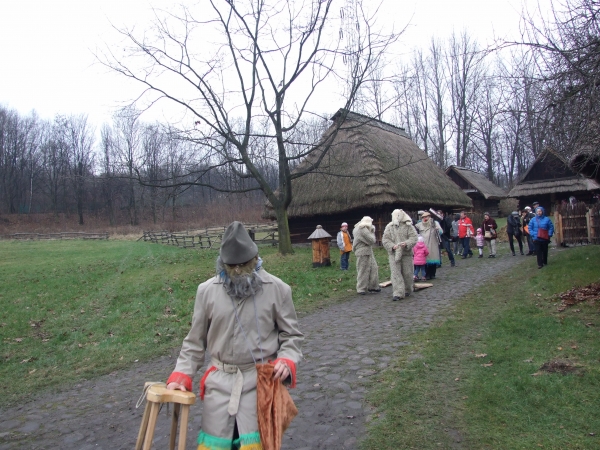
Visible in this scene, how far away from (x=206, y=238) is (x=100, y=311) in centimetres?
2654

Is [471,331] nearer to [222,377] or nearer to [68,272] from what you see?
[222,377]

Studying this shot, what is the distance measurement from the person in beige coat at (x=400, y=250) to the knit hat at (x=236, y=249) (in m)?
7.26

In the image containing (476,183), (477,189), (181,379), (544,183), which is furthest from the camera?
(476,183)

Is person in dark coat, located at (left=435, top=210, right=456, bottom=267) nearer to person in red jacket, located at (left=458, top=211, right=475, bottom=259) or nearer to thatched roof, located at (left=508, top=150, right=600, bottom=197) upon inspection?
person in red jacket, located at (left=458, top=211, right=475, bottom=259)

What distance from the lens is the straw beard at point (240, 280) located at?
9.66ft

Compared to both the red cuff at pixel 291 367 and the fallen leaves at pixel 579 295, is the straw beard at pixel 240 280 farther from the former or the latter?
the fallen leaves at pixel 579 295

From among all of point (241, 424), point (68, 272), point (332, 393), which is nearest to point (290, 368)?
point (241, 424)

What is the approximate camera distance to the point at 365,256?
1100 centimetres

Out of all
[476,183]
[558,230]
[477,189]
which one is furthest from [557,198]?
[558,230]

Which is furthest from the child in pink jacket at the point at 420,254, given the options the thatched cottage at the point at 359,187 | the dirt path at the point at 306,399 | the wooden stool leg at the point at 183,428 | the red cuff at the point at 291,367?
the wooden stool leg at the point at 183,428

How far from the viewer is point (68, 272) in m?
18.7

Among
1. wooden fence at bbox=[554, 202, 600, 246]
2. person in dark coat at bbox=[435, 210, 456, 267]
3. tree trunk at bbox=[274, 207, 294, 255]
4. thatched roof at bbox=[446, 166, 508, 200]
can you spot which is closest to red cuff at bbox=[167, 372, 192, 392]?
person in dark coat at bbox=[435, 210, 456, 267]

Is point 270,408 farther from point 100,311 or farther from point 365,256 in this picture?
point 100,311

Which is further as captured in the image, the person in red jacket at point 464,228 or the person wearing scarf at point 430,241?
the person in red jacket at point 464,228
